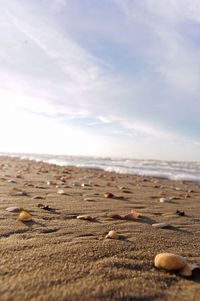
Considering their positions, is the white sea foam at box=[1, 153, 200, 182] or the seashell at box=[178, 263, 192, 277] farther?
the white sea foam at box=[1, 153, 200, 182]

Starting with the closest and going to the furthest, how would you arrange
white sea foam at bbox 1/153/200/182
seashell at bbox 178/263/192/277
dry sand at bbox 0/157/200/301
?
dry sand at bbox 0/157/200/301, seashell at bbox 178/263/192/277, white sea foam at bbox 1/153/200/182

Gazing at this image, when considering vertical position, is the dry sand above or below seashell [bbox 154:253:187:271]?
below

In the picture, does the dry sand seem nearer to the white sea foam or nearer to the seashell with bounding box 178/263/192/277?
the seashell with bounding box 178/263/192/277

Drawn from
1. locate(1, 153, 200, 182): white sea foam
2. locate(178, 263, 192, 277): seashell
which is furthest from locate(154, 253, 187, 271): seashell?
locate(1, 153, 200, 182): white sea foam

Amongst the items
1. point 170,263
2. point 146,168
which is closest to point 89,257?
point 170,263

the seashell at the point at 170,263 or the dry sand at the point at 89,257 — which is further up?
the seashell at the point at 170,263

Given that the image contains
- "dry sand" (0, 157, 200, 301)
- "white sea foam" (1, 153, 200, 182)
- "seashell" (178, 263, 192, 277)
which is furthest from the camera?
"white sea foam" (1, 153, 200, 182)

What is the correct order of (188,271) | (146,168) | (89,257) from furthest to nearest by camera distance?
1. (146,168)
2. (89,257)
3. (188,271)

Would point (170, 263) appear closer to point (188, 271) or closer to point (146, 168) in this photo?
point (188, 271)

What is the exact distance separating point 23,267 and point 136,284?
0.63 m

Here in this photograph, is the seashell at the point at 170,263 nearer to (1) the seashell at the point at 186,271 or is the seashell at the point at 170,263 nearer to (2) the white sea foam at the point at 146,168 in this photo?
(1) the seashell at the point at 186,271

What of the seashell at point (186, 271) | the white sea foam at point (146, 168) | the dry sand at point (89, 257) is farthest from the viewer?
the white sea foam at point (146, 168)

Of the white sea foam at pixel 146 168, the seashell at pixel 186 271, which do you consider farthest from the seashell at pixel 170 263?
the white sea foam at pixel 146 168

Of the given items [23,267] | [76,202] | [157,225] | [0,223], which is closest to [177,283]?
[23,267]
